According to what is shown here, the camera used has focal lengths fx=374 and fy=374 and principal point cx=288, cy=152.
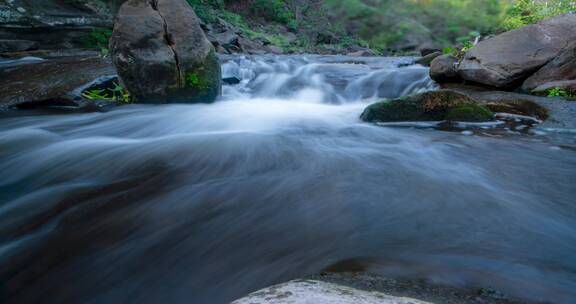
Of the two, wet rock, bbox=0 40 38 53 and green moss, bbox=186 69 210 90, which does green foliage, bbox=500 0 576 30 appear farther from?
wet rock, bbox=0 40 38 53

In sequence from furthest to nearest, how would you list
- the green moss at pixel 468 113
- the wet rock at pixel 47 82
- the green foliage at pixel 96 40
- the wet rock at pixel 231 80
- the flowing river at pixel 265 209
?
1. the green foliage at pixel 96 40
2. the wet rock at pixel 231 80
3. the wet rock at pixel 47 82
4. the green moss at pixel 468 113
5. the flowing river at pixel 265 209

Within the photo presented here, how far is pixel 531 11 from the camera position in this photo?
15.4 meters

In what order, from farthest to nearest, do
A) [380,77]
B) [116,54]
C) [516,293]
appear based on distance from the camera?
1. [380,77]
2. [116,54]
3. [516,293]

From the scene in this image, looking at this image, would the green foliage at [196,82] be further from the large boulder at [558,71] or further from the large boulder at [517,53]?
the large boulder at [558,71]

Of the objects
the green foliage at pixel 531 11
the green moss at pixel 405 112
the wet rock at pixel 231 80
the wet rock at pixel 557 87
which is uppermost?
the green foliage at pixel 531 11

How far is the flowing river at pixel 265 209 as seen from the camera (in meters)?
1.70

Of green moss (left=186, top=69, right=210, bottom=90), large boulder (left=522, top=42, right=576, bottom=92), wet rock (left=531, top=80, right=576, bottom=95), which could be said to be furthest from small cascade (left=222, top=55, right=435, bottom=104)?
wet rock (left=531, top=80, right=576, bottom=95)

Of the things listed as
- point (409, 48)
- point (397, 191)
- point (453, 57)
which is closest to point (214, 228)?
point (397, 191)

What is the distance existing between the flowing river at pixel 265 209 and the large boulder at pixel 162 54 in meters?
1.09

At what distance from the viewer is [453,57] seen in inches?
284

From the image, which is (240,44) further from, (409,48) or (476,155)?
(476,155)

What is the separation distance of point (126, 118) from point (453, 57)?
19.5 ft

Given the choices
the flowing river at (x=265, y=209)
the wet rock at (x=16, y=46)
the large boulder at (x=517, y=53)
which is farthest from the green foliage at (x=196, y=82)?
the wet rock at (x=16, y=46)

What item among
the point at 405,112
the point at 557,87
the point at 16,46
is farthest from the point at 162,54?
the point at 16,46
